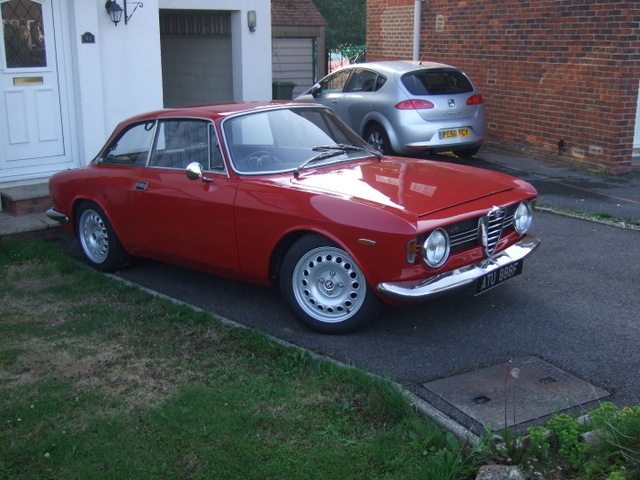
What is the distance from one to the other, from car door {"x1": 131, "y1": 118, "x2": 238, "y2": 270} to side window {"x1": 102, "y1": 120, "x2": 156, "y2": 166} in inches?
5.0

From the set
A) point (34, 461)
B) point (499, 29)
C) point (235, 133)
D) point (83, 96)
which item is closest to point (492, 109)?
point (499, 29)

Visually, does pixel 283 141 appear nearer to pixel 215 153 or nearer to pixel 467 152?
pixel 215 153

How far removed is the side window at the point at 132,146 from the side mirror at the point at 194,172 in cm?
85

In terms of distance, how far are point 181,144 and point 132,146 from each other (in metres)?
0.71

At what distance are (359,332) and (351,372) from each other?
2.70 ft

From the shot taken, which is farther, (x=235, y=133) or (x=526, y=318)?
(x=235, y=133)

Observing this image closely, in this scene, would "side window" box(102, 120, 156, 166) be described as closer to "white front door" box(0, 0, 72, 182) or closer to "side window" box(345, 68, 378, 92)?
"white front door" box(0, 0, 72, 182)

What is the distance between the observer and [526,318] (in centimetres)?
585

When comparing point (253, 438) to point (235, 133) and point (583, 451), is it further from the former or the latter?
point (235, 133)

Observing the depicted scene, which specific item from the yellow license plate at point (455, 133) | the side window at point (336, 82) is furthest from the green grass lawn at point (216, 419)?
the side window at point (336, 82)

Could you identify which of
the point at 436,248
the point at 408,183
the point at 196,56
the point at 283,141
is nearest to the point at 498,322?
the point at 436,248

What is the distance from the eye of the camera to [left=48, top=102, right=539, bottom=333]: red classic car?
5.22 metres

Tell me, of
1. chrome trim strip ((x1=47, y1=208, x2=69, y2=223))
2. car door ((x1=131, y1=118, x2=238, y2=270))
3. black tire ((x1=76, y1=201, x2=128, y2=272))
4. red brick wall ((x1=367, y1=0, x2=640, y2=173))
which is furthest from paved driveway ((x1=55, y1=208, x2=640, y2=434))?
red brick wall ((x1=367, y1=0, x2=640, y2=173))

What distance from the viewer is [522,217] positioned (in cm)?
604
